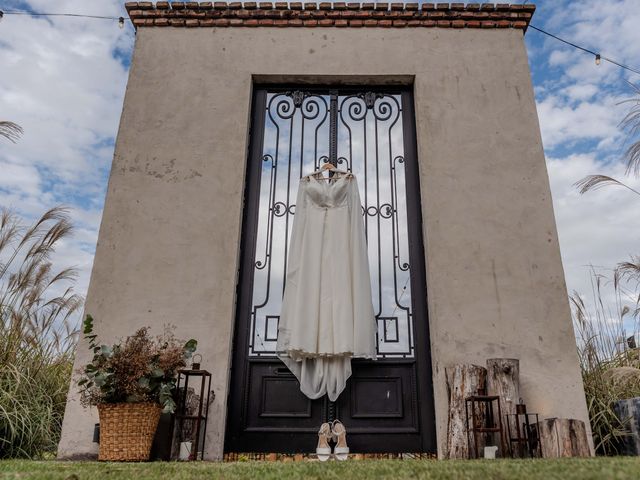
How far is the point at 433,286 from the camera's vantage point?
308cm

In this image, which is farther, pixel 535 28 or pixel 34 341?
pixel 535 28

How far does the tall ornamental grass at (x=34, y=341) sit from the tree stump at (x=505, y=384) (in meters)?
2.63

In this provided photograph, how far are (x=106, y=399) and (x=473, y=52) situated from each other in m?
3.54

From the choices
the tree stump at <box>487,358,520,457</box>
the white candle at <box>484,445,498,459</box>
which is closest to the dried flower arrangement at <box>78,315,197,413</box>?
the white candle at <box>484,445,498,459</box>

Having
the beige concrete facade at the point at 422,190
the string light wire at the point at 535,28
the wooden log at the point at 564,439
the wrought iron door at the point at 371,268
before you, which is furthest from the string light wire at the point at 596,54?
the wooden log at the point at 564,439

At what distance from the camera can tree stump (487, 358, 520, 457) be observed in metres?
2.59

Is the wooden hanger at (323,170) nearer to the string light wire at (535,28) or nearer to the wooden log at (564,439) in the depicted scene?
the wooden log at (564,439)

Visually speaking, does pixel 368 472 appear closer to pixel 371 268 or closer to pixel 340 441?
pixel 340 441

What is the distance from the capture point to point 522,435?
2604mm

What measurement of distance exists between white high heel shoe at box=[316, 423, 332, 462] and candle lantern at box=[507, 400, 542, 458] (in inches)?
38.8

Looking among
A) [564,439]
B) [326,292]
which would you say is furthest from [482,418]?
[326,292]

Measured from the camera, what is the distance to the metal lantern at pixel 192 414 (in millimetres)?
2604

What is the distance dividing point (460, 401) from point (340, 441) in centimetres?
72

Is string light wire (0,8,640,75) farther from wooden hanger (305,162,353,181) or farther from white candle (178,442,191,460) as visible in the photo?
white candle (178,442,191,460)
